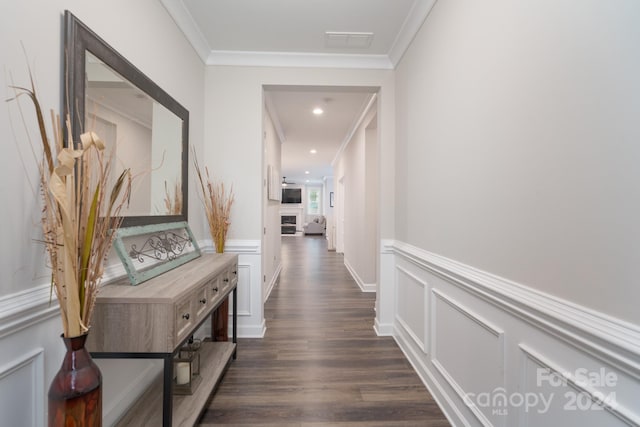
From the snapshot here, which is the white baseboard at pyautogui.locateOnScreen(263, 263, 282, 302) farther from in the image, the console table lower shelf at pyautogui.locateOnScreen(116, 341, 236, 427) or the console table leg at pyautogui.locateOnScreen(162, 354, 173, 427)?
the console table leg at pyautogui.locateOnScreen(162, 354, 173, 427)

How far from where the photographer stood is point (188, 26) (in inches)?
84.4

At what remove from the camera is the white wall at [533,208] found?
742mm

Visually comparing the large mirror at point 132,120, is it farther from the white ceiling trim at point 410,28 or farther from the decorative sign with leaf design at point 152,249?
the white ceiling trim at point 410,28

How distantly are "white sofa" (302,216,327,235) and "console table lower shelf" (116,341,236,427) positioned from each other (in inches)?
414

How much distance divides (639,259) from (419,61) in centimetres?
185

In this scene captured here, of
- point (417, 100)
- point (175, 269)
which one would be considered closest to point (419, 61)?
point (417, 100)

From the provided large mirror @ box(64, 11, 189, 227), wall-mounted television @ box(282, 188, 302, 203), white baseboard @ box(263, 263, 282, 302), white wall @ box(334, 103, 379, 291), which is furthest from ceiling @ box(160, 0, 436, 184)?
wall-mounted television @ box(282, 188, 302, 203)

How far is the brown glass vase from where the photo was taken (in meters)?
0.86

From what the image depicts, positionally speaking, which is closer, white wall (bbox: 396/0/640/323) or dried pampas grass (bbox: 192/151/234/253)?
white wall (bbox: 396/0/640/323)

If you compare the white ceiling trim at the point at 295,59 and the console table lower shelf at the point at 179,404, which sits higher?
the white ceiling trim at the point at 295,59

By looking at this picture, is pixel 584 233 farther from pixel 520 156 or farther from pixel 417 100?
pixel 417 100

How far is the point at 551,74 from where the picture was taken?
3.08 ft

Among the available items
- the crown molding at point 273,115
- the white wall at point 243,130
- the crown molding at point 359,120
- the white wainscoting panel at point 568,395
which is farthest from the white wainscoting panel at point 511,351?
the crown molding at point 273,115

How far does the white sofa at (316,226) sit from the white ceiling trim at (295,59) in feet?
32.8
